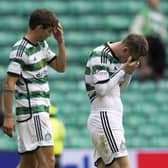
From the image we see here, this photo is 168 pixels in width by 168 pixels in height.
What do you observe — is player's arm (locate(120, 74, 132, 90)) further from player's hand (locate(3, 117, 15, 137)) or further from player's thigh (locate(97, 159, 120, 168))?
player's hand (locate(3, 117, 15, 137))

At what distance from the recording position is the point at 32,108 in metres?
8.31

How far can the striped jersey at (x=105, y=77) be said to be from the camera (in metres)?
8.20

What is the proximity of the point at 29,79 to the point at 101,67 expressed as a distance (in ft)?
1.93

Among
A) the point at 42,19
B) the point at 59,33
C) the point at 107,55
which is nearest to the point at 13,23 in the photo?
the point at 59,33

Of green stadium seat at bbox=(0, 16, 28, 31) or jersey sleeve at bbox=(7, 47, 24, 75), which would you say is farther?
green stadium seat at bbox=(0, 16, 28, 31)

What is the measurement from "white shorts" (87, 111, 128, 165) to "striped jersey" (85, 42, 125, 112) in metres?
0.08

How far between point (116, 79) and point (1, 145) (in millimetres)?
5683

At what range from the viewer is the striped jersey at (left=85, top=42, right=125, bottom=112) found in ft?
26.9

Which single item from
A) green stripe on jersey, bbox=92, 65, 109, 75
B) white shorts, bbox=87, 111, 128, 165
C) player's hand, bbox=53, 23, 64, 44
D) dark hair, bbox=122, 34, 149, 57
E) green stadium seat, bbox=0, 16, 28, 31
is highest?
green stadium seat, bbox=0, 16, 28, 31

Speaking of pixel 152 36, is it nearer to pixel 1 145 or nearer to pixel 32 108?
pixel 1 145

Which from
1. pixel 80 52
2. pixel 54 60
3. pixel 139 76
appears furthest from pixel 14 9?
pixel 54 60

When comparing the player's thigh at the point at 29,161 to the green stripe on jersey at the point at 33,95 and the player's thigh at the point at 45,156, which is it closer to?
the player's thigh at the point at 45,156

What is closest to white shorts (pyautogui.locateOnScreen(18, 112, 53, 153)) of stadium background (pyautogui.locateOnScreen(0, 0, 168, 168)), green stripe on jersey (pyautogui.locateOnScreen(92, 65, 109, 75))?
green stripe on jersey (pyautogui.locateOnScreen(92, 65, 109, 75))

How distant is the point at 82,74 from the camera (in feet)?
48.6
